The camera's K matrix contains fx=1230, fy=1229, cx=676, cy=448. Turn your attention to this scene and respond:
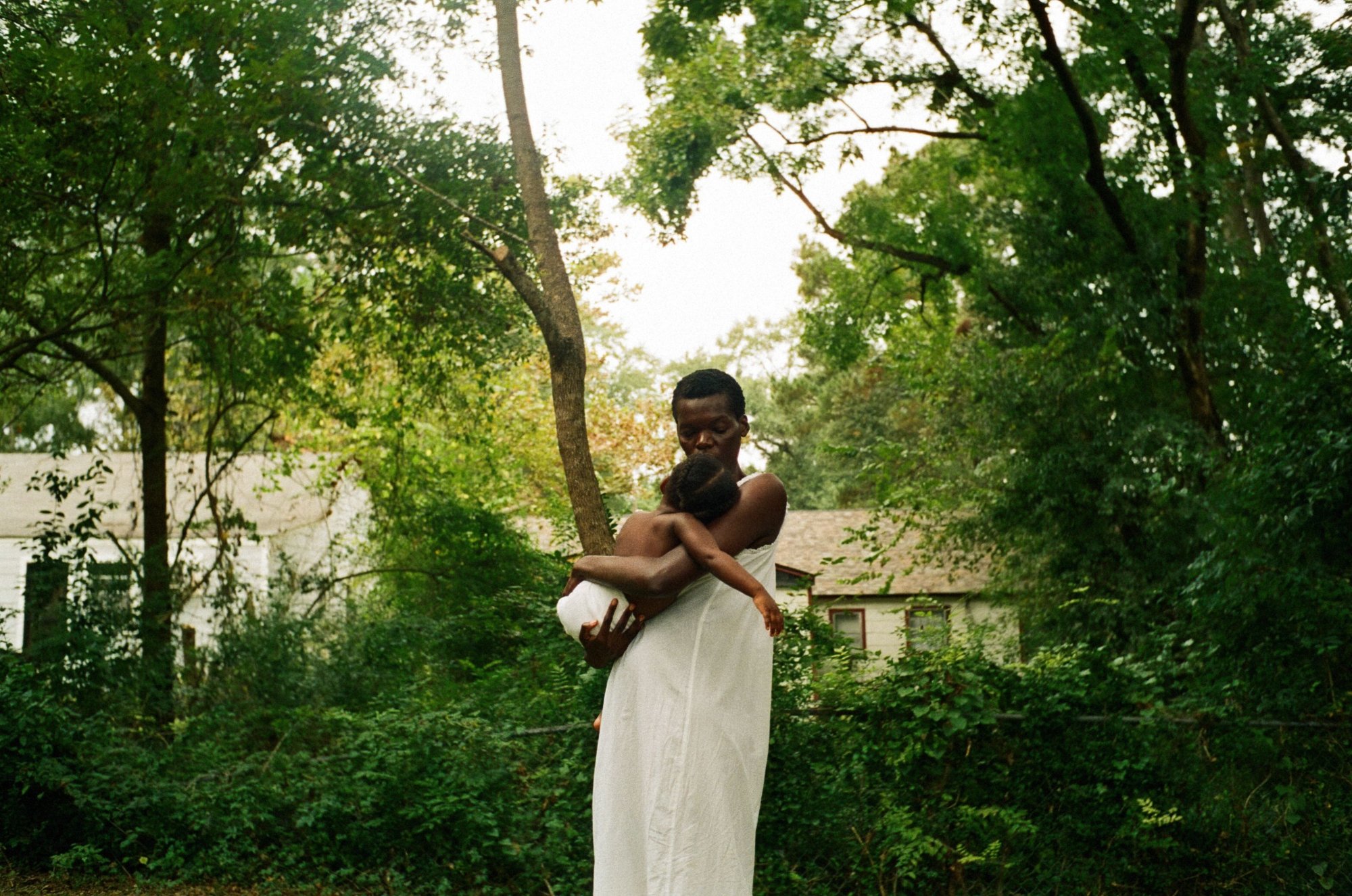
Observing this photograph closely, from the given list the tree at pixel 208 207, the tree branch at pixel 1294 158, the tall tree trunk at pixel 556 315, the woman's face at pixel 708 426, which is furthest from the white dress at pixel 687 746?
the tree branch at pixel 1294 158

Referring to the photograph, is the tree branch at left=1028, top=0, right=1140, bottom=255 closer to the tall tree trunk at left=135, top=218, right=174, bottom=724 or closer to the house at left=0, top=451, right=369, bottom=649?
the tall tree trunk at left=135, top=218, right=174, bottom=724

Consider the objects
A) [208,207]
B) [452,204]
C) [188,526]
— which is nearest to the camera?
[208,207]

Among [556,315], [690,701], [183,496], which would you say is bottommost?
[690,701]

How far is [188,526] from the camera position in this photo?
12.5 meters

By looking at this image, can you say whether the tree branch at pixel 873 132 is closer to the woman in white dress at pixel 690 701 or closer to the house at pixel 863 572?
the house at pixel 863 572

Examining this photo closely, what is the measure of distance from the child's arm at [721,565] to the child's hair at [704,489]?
3 cm

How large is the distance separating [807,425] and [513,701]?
3032 centimetres

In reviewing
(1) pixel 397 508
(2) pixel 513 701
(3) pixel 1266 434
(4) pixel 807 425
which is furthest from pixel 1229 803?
(4) pixel 807 425

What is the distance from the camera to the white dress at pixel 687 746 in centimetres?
279

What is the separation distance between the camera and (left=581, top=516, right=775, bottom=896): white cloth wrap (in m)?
2.79

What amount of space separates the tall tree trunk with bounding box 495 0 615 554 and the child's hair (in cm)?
698

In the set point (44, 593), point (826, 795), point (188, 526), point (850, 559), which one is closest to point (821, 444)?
point (850, 559)

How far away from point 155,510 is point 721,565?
1142 centimetres

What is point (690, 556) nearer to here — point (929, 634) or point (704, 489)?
point (704, 489)
